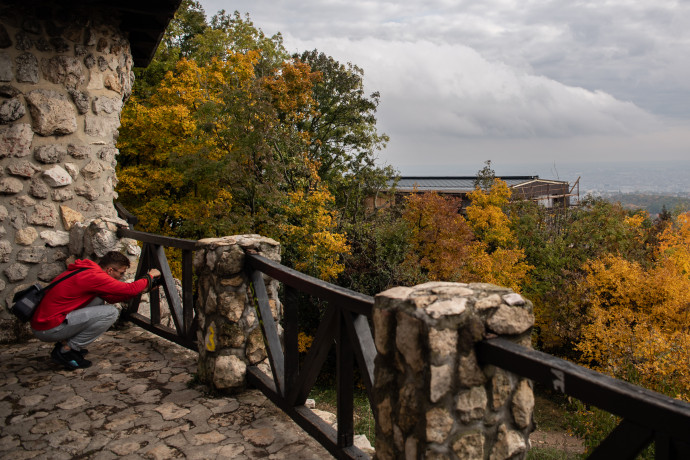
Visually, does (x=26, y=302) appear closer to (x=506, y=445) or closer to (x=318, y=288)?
(x=318, y=288)

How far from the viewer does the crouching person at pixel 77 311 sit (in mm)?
3908

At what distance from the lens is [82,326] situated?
4.01 meters

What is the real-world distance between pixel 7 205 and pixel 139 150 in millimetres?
8792

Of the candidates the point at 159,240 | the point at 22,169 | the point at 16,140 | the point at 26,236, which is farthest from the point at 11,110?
the point at 159,240

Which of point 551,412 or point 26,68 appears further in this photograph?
point 551,412

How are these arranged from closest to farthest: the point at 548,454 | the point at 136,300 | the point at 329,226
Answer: the point at 136,300 → the point at 548,454 → the point at 329,226

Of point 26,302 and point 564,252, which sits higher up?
point 26,302

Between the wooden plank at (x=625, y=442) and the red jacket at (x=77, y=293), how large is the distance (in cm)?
357

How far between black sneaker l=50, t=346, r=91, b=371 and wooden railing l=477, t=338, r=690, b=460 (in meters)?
3.62

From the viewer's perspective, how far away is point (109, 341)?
473 centimetres

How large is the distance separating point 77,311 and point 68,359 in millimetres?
380

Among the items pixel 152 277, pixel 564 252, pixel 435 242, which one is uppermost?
pixel 152 277

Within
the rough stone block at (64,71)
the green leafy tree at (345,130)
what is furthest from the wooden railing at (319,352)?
the green leafy tree at (345,130)

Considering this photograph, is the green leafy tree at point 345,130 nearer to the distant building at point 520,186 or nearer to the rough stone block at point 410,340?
the distant building at point 520,186
